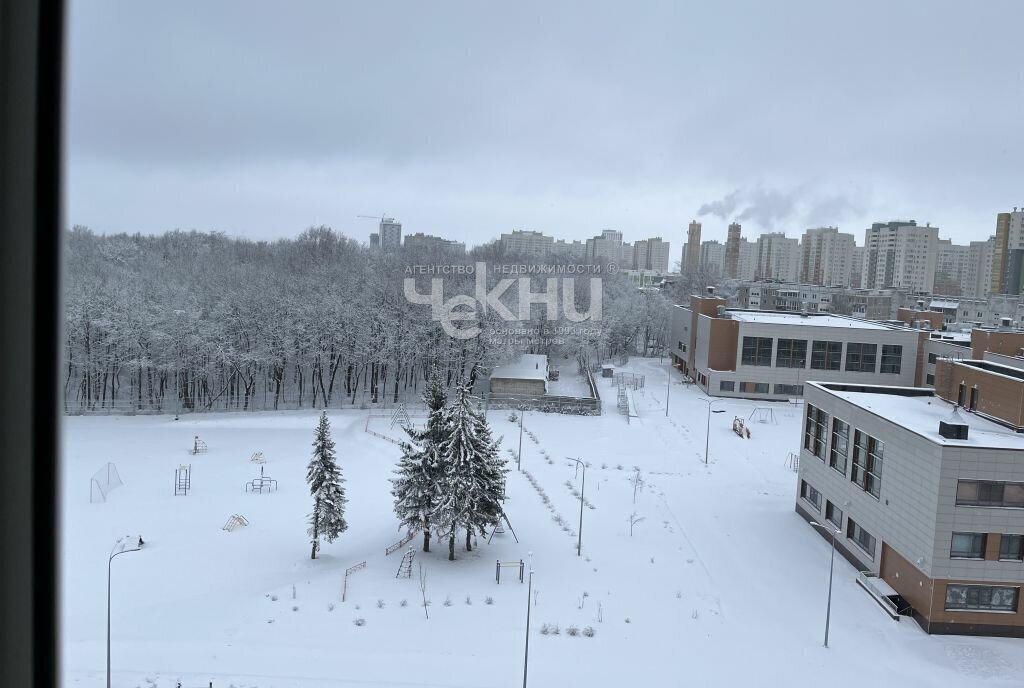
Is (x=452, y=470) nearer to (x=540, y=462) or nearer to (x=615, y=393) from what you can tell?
(x=540, y=462)

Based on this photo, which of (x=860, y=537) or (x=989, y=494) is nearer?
(x=989, y=494)

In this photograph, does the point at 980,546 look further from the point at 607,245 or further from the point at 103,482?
the point at 607,245

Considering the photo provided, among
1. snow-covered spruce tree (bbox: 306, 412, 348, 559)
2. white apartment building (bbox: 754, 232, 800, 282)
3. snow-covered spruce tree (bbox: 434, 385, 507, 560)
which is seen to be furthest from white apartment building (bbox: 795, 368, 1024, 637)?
white apartment building (bbox: 754, 232, 800, 282)

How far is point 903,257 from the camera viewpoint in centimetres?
6844

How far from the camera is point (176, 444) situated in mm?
19469

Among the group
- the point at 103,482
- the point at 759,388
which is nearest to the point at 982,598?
the point at 103,482

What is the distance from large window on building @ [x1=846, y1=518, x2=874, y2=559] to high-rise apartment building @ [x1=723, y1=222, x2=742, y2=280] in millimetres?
79774

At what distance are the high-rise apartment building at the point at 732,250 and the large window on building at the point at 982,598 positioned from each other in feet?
269

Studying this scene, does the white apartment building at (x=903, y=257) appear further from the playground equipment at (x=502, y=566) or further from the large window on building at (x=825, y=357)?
the playground equipment at (x=502, y=566)

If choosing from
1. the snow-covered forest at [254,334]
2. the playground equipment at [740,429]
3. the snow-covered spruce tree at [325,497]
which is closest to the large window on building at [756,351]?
the playground equipment at [740,429]

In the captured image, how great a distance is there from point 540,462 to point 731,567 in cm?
692

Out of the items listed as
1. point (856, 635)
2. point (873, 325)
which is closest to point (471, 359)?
point (873, 325)

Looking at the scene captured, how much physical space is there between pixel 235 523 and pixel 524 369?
52.3 ft

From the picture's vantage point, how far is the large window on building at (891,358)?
27.8 meters
